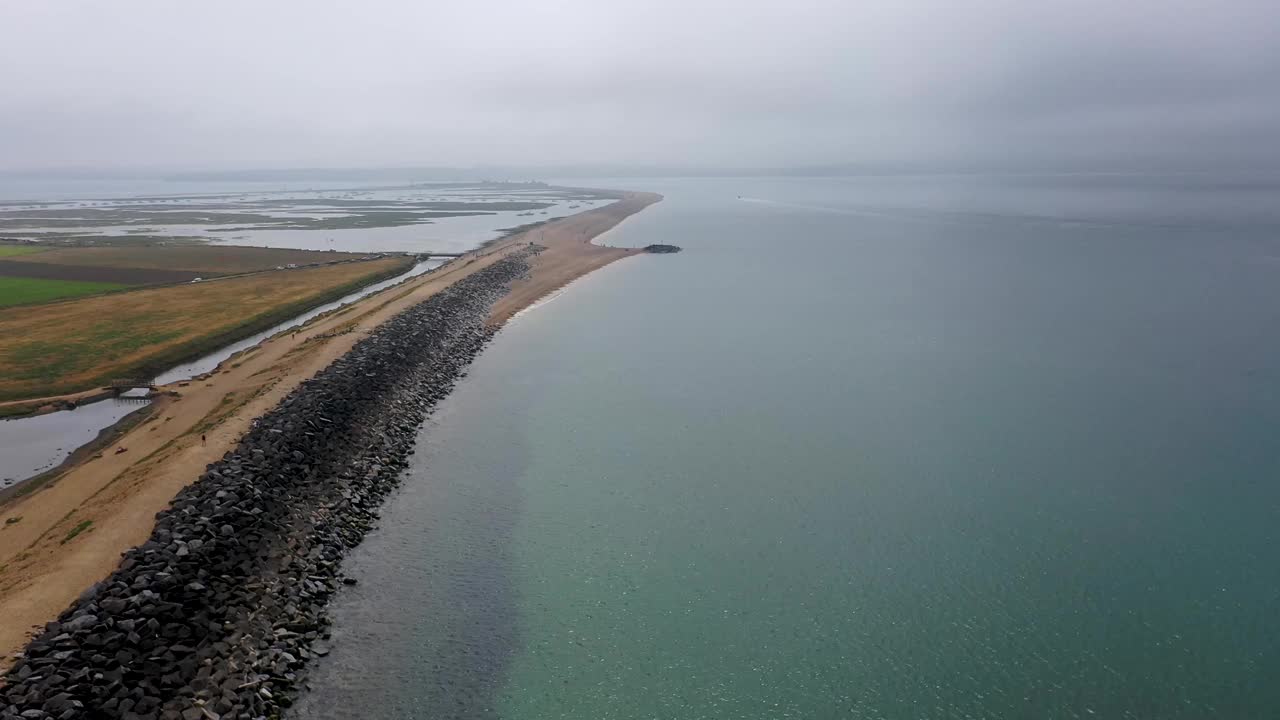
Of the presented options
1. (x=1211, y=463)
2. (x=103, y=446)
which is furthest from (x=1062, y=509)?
(x=103, y=446)

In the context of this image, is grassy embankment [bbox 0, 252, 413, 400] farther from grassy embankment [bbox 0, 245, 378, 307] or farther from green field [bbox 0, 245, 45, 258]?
green field [bbox 0, 245, 45, 258]

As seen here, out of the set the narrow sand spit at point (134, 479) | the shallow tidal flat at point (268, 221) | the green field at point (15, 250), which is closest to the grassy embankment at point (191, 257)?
the green field at point (15, 250)

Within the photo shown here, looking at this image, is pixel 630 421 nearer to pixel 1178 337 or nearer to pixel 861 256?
pixel 1178 337

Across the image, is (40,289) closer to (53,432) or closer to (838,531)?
(53,432)

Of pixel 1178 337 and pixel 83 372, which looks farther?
pixel 1178 337

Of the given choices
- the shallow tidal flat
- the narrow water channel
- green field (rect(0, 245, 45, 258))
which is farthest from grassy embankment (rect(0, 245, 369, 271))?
the narrow water channel

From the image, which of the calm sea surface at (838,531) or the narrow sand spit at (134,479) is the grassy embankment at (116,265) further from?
the calm sea surface at (838,531)

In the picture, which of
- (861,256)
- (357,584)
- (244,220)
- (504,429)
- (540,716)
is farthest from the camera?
(244,220)
